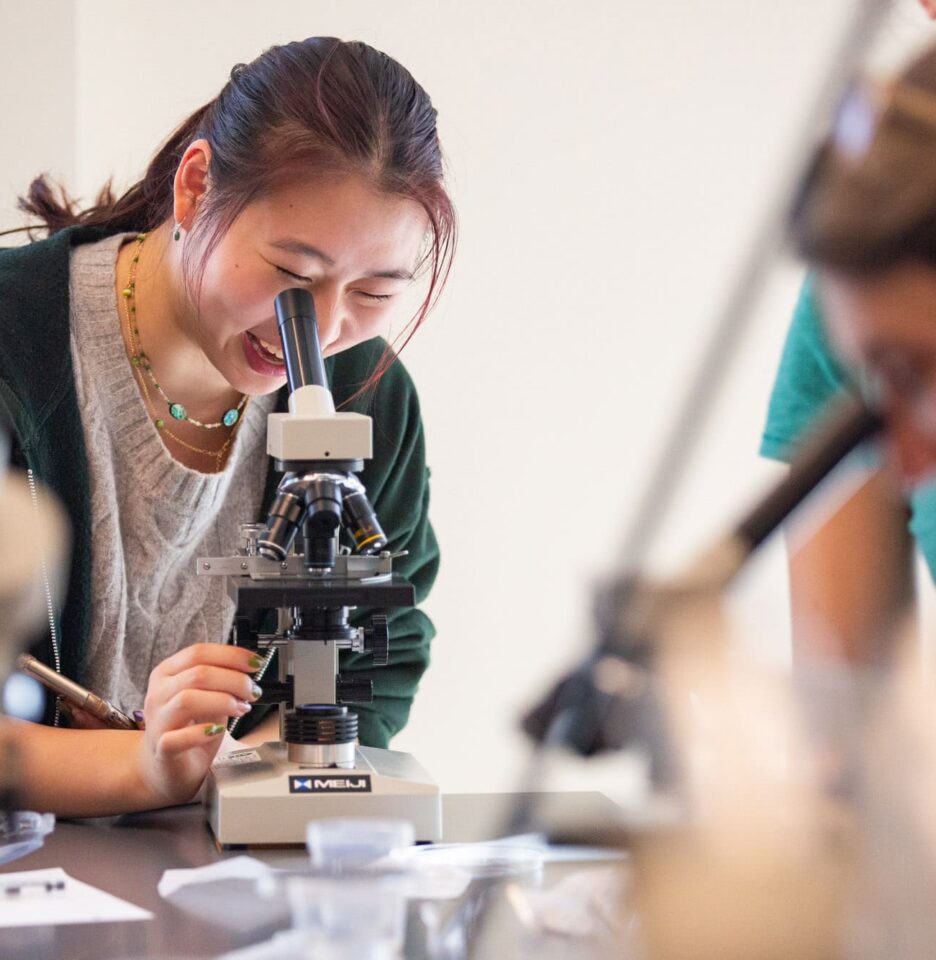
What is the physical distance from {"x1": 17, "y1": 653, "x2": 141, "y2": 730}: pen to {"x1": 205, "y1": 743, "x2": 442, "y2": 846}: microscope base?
17 centimetres

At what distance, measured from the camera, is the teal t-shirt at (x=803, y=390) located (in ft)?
3.82

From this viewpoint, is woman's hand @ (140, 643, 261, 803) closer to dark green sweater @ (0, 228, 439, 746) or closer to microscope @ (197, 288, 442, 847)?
microscope @ (197, 288, 442, 847)

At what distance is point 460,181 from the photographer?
9.21ft

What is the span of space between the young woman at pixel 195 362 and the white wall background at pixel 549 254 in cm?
115

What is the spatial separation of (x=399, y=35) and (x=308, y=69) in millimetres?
1415

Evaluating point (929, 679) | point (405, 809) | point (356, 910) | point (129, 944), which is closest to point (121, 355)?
point (405, 809)

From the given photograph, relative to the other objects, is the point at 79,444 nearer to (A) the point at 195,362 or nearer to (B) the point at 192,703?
(A) the point at 195,362

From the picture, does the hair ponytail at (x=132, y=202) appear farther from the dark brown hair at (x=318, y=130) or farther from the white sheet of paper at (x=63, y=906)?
the white sheet of paper at (x=63, y=906)

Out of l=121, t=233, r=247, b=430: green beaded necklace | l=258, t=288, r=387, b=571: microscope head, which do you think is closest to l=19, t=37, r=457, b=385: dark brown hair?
l=121, t=233, r=247, b=430: green beaded necklace

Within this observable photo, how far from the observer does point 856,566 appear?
1.17m

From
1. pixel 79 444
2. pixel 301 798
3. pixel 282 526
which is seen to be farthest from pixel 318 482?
pixel 79 444

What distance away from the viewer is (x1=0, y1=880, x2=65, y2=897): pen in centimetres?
105

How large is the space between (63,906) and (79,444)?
601 mm

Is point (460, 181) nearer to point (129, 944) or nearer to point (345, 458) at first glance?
point (345, 458)
